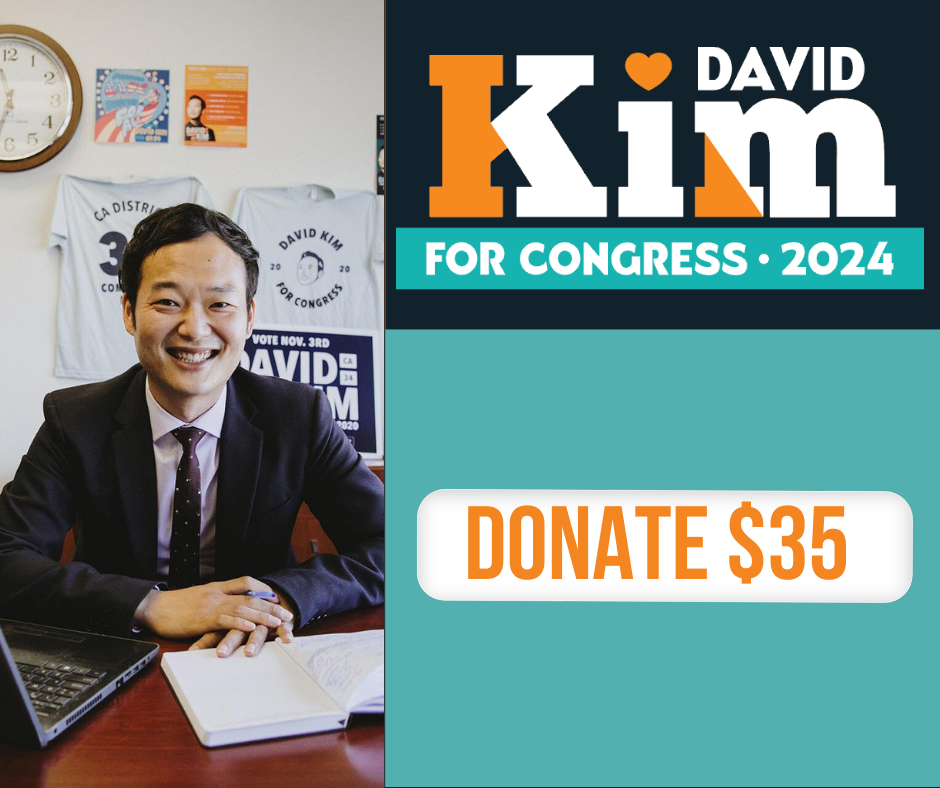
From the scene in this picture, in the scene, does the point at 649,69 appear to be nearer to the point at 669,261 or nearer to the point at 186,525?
the point at 669,261

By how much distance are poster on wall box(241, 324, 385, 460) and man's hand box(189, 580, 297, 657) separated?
2055 mm

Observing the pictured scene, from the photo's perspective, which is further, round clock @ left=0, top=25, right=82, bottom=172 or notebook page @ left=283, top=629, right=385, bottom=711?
round clock @ left=0, top=25, right=82, bottom=172

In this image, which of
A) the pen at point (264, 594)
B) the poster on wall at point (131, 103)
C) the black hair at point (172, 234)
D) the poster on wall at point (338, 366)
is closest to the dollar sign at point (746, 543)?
the pen at point (264, 594)

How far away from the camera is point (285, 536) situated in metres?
1.61

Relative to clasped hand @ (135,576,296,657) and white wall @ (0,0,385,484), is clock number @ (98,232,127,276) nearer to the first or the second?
white wall @ (0,0,385,484)

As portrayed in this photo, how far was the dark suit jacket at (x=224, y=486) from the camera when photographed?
1.46 m

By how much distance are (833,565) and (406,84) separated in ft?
1.49

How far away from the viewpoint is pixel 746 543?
1.83ft

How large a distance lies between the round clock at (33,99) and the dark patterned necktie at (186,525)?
2.09 metres

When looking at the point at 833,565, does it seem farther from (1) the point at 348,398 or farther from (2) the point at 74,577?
(1) the point at 348,398

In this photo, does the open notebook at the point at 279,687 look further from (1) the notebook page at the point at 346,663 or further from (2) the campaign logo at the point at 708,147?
(2) the campaign logo at the point at 708,147

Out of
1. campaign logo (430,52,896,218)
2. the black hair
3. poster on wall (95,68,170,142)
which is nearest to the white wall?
poster on wall (95,68,170,142)

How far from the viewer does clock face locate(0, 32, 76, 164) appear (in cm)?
300

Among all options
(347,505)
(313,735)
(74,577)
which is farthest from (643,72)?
(347,505)
